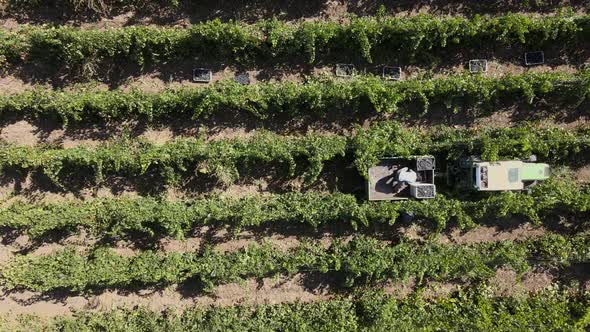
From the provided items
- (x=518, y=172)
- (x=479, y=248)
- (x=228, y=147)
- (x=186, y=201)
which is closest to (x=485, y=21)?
(x=518, y=172)

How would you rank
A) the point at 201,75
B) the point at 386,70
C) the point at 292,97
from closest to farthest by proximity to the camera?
1. the point at 292,97
2. the point at 201,75
3. the point at 386,70

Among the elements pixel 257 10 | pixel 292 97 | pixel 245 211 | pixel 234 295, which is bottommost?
pixel 234 295

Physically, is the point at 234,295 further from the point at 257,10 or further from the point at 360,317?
the point at 257,10

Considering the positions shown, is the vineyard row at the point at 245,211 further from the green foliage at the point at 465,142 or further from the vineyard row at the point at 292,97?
the vineyard row at the point at 292,97

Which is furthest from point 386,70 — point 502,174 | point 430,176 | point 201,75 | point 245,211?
point 245,211

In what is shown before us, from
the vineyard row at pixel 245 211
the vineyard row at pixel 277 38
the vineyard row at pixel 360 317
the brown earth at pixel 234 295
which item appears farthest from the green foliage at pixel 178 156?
the vineyard row at pixel 360 317

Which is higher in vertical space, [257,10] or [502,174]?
[257,10]

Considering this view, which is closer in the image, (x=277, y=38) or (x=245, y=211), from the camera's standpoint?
(x=277, y=38)
